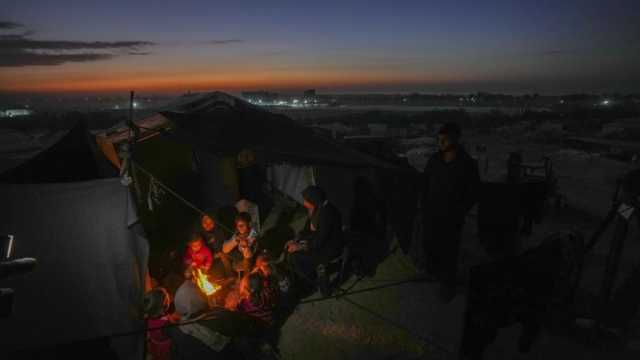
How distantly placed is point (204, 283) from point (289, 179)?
441 cm

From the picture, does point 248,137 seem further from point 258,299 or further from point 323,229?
point 258,299

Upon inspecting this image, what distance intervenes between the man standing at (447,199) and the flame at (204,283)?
2.82 m

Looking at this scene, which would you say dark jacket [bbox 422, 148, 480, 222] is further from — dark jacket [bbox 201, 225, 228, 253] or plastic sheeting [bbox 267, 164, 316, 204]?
plastic sheeting [bbox 267, 164, 316, 204]

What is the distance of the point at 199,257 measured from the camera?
5.87 m

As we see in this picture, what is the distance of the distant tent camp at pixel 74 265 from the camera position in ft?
13.7

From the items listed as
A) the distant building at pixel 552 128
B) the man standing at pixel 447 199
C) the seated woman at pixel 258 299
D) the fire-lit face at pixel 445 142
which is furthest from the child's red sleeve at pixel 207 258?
the distant building at pixel 552 128

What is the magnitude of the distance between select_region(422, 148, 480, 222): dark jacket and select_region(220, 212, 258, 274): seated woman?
2.33 meters

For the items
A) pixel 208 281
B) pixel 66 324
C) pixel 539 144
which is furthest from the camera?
pixel 539 144

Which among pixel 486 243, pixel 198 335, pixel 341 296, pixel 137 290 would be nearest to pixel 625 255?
pixel 486 243

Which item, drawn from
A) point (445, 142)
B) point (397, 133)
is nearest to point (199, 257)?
point (445, 142)

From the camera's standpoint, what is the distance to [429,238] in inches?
261

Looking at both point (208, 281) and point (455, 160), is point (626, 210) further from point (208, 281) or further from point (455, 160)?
point (208, 281)

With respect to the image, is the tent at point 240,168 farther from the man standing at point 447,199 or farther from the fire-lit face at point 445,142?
the fire-lit face at point 445,142

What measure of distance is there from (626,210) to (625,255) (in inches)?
161
